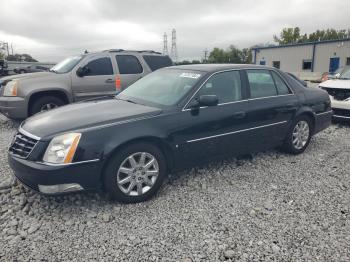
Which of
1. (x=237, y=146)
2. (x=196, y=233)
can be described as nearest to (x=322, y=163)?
(x=237, y=146)

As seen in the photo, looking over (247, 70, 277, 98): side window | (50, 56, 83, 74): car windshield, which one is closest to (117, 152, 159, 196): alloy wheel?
(247, 70, 277, 98): side window

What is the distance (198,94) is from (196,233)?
1.69 m

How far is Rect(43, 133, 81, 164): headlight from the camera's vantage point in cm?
300

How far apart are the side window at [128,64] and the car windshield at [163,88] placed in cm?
318

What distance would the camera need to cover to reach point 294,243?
279 cm

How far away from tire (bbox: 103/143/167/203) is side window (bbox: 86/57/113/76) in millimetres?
4432

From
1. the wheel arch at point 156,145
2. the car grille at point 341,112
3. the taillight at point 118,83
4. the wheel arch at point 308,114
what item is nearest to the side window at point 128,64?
the taillight at point 118,83

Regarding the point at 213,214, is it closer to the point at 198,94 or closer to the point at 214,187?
the point at 214,187

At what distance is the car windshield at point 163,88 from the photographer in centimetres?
389

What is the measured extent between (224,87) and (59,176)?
2367mm

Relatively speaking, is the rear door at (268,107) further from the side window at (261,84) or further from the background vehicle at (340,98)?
the background vehicle at (340,98)

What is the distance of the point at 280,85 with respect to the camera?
4.85 metres

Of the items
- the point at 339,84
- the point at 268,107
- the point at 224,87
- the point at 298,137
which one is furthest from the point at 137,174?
the point at 339,84

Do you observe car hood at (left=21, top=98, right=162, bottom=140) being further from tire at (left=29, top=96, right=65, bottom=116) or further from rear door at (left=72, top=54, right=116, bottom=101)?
rear door at (left=72, top=54, right=116, bottom=101)
